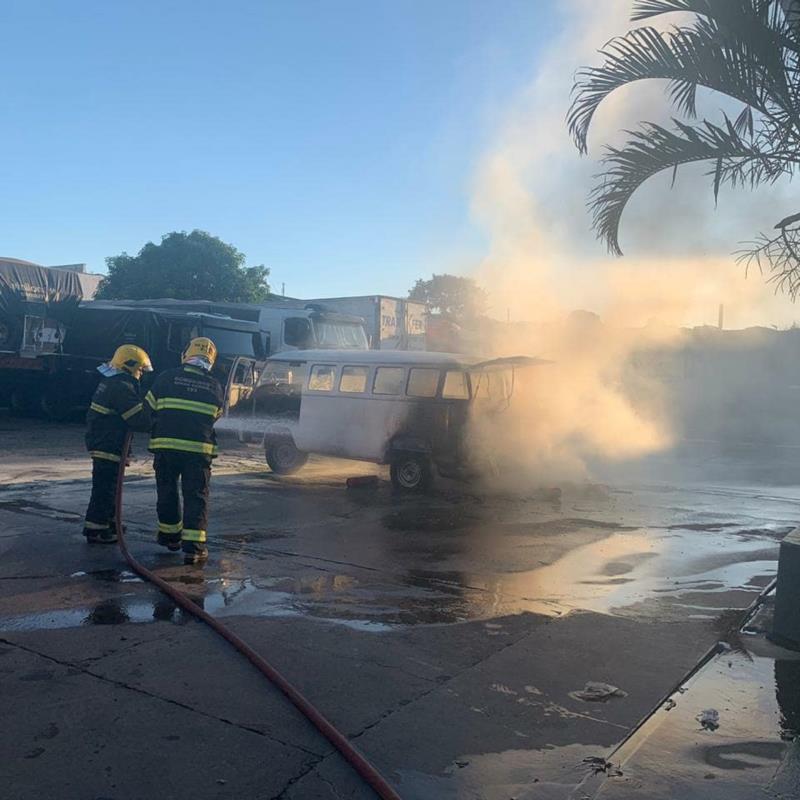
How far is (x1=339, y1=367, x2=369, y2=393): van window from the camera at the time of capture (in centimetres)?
1076

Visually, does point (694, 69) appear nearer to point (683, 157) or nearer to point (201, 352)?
point (683, 157)

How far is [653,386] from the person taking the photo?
20.4m

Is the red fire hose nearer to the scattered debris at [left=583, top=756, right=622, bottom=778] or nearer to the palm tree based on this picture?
the scattered debris at [left=583, top=756, right=622, bottom=778]

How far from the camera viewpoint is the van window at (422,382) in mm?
10094

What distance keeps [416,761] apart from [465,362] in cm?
721

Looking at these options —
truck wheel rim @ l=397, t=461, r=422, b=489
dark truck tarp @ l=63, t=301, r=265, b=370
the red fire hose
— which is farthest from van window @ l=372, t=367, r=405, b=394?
dark truck tarp @ l=63, t=301, r=265, b=370

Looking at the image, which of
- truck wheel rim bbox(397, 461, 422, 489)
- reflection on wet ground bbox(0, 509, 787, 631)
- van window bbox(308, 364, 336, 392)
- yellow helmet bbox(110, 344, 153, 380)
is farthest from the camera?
van window bbox(308, 364, 336, 392)

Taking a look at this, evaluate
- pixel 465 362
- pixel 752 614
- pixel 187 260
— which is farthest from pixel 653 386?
pixel 187 260

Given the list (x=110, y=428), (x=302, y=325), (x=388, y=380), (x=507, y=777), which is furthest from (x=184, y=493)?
(x=302, y=325)

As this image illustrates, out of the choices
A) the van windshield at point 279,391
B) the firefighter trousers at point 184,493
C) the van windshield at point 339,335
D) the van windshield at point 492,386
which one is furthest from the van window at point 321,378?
the van windshield at point 339,335

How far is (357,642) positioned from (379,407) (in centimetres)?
609

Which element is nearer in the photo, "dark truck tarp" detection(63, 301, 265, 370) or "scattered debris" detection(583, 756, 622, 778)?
"scattered debris" detection(583, 756, 622, 778)

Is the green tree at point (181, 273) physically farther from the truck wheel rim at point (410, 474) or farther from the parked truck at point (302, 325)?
the truck wheel rim at point (410, 474)

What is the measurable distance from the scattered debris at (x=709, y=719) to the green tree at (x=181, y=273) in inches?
1249
